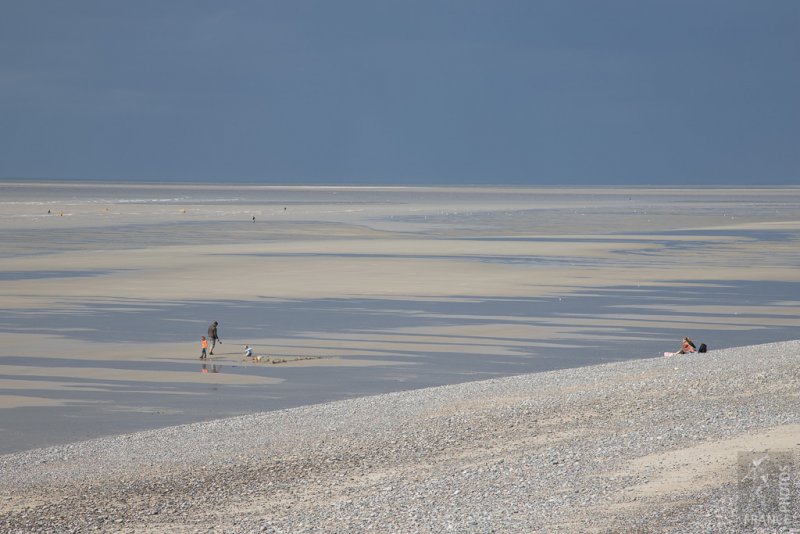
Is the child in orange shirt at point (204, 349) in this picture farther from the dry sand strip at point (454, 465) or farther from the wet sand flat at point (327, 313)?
the dry sand strip at point (454, 465)

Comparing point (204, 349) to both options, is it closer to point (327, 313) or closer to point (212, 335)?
point (212, 335)

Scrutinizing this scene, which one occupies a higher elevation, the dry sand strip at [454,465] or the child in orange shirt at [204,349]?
the child in orange shirt at [204,349]

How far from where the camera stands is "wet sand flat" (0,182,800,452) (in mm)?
19609

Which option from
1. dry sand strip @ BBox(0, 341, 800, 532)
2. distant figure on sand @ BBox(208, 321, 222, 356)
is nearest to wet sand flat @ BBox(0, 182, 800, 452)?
distant figure on sand @ BBox(208, 321, 222, 356)

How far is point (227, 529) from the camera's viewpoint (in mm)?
11055

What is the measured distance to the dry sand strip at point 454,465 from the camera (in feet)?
36.0

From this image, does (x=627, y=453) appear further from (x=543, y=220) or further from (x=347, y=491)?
(x=543, y=220)

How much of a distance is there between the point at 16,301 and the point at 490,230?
140ft

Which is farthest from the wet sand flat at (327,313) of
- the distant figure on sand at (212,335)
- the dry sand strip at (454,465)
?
the dry sand strip at (454,465)

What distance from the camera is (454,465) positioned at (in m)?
13.4

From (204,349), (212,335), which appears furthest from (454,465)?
(212,335)

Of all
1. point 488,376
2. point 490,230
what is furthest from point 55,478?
point 490,230

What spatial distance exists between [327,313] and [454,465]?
55.0ft

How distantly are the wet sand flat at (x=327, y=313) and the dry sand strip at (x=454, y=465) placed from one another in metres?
1.99
